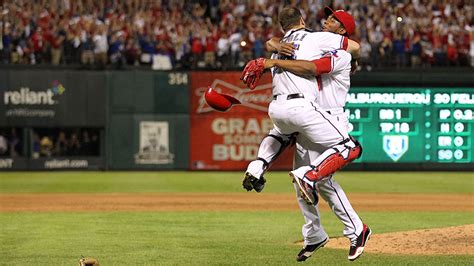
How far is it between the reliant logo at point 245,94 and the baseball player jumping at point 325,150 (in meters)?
18.8

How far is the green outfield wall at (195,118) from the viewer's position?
27.0 meters

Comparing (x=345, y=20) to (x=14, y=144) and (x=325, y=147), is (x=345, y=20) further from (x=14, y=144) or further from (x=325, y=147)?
(x=14, y=144)

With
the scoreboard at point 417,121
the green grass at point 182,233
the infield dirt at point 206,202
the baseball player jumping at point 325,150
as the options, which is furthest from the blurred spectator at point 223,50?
the baseball player jumping at point 325,150

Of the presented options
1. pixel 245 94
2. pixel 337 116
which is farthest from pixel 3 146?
pixel 337 116

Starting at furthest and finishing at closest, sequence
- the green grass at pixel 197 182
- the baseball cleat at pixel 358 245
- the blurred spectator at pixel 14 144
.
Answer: the blurred spectator at pixel 14 144, the green grass at pixel 197 182, the baseball cleat at pixel 358 245

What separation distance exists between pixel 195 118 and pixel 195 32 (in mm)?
2558

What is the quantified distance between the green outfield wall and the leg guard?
59.1 feet

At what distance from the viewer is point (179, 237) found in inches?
493

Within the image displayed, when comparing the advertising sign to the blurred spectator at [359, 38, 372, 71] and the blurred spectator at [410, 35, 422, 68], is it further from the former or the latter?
the blurred spectator at [410, 35, 422, 68]

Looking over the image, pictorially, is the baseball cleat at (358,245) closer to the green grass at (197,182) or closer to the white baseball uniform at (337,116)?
the white baseball uniform at (337,116)

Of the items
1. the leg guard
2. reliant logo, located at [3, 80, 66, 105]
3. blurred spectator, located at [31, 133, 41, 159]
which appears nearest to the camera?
the leg guard

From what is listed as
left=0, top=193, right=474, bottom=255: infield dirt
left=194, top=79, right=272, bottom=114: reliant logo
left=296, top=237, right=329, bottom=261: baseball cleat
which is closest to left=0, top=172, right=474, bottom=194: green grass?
left=0, top=193, right=474, bottom=255: infield dirt

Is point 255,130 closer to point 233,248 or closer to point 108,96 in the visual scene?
point 108,96

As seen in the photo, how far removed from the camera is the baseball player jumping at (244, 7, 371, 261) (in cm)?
862
